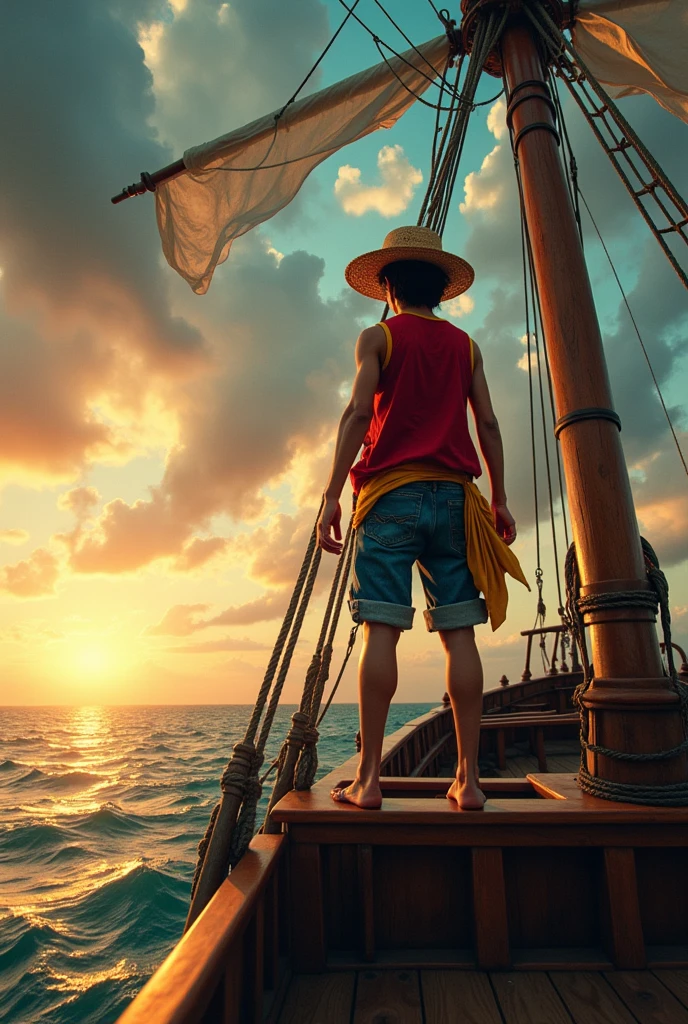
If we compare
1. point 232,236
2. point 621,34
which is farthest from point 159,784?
point 621,34

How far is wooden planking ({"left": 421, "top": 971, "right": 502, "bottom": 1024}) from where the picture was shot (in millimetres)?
1234

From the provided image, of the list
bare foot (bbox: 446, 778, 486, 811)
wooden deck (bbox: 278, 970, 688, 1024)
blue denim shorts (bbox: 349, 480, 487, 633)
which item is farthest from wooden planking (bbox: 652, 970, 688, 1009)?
blue denim shorts (bbox: 349, 480, 487, 633)

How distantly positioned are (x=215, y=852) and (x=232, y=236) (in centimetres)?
397

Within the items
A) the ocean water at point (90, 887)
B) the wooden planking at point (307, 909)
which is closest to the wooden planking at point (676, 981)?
the wooden planking at point (307, 909)

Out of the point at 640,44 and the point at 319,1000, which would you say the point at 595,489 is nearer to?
the point at 319,1000

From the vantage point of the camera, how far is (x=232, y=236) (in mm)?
4238

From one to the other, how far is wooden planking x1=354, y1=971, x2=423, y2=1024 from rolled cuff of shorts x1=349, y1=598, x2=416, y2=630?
808 mm

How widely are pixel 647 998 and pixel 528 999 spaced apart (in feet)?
0.83

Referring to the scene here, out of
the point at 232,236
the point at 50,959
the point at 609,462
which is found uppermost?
the point at 232,236

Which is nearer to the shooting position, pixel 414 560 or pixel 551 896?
pixel 551 896

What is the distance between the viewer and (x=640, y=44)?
3723mm

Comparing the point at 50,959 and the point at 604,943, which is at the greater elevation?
the point at 604,943

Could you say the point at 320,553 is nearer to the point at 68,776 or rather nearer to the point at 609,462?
the point at 609,462

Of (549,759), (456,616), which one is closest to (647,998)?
(456,616)
